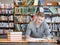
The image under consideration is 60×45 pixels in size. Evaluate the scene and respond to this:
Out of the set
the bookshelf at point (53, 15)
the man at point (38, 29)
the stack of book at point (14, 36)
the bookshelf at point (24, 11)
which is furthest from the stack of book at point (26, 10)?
the stack of book at point (14, 36)

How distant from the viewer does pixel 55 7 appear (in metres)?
6.76

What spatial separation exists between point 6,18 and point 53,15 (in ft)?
5.93

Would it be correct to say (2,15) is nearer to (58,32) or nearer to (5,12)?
(5,12)

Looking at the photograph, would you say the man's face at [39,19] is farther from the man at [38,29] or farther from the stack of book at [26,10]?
the stack of book at [26,10]

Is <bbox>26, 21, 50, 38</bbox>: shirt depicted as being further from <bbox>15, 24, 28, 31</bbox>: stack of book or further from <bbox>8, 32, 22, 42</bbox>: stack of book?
<bbox>15, 24, 28, 31</bbox>: stack of book

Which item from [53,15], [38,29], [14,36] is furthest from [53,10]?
[14,36]

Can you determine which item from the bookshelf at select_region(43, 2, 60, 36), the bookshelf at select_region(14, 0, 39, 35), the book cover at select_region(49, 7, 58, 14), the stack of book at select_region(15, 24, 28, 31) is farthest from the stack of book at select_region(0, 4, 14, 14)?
the book cover at select_region(49, 7, 58, 14)

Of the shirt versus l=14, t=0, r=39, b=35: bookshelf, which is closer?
the shirt

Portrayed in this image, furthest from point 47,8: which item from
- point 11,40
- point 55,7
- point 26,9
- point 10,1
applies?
point 11,40

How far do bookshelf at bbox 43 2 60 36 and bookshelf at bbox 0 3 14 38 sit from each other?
130 cm

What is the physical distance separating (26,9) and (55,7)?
1100mm

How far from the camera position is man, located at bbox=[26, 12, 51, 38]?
12.8ft

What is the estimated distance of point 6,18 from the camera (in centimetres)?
692

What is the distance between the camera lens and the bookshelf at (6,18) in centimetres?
682
